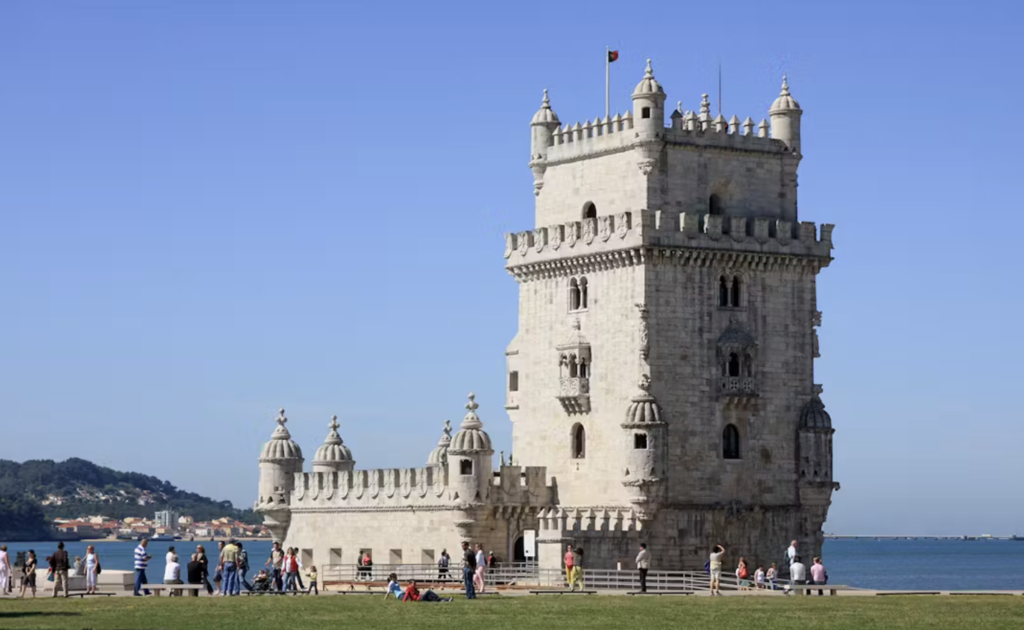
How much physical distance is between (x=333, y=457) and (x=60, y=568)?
31.1m

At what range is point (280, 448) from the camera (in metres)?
97.9

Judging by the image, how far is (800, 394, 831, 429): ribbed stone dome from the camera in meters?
87.0

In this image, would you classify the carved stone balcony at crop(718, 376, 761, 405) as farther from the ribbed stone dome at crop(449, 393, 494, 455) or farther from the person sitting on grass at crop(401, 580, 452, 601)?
the person sitting on grass at crop(401, 580, 452, 601)

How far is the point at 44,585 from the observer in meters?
78.3

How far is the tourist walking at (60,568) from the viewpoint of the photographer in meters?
69.3

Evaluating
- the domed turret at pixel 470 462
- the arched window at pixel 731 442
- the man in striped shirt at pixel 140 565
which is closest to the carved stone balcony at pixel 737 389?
the arched window at pixel 731 442

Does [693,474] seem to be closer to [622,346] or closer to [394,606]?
[622,346]

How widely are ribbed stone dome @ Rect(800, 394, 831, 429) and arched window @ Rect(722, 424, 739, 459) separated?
2.83 m

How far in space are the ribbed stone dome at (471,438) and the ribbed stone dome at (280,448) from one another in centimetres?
1357

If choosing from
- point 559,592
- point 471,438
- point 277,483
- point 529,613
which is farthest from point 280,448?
point 529,613

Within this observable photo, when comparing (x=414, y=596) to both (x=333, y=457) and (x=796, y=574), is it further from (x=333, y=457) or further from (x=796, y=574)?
(x=333, y=457)

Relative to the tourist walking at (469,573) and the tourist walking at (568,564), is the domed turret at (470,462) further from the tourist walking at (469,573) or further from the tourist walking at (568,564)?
the tourist walking at (469,573)

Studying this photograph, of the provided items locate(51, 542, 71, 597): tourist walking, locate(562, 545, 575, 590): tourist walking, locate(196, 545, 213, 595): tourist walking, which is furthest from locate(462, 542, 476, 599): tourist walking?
locate(51, 542, 71, 597): tourist walking

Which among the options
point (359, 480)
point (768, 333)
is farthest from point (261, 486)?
point (768, 333)
